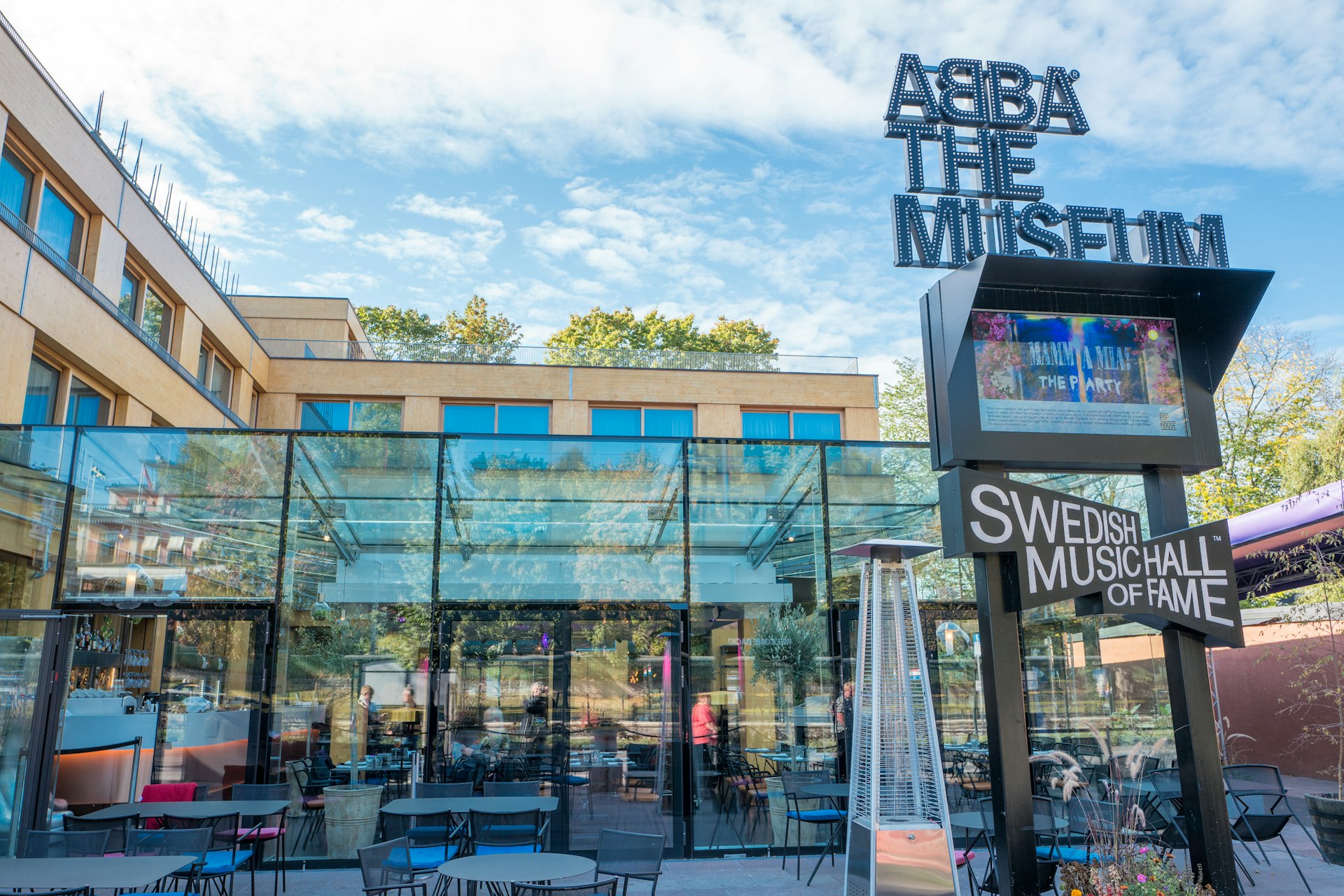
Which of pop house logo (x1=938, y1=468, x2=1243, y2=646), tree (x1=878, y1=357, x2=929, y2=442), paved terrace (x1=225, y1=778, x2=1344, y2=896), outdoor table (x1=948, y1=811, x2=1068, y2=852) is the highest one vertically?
tree (x1=878, y1=357, x2=929, y2=442)

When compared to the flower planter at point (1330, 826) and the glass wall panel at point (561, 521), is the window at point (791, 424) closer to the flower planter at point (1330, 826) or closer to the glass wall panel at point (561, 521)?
the glass wall panel at point (561, 521)

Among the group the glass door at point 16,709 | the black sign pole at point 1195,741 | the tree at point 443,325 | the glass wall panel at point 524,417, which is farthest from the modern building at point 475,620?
the tree at point 443,325

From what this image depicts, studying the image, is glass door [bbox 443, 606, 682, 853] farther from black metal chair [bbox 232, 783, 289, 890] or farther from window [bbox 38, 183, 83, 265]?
window [bbox 38, 183, 83, 265]

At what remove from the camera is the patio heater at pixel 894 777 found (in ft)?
19.2

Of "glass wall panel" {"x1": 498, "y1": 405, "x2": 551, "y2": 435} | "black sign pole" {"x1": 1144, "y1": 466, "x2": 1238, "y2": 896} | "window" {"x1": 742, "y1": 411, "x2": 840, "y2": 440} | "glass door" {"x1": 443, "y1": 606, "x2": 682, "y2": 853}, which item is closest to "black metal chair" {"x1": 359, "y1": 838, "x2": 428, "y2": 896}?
"glass door" {"x1": 443, "y1": 606, "x2": 682, "y2": 853}

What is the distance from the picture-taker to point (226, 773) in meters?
8.90

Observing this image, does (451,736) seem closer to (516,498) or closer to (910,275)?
(516,498)

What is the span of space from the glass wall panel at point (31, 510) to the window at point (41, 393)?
10.9 feet

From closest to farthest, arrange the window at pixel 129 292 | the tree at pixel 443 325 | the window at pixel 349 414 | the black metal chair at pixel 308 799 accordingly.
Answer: the black metal chair at pixel 308 799, the window at pixel 129 292, the window at pixel 349 414, the tree at pixel 443 325

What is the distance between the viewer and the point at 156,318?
16.5m

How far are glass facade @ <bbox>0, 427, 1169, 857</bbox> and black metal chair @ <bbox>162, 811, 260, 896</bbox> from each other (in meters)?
1.40

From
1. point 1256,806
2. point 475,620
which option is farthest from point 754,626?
point 1256,806

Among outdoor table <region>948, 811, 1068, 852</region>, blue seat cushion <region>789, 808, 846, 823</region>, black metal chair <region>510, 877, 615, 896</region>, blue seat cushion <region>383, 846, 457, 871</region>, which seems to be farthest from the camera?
blue seat cushion <region>789, 808, 846, 823</region>

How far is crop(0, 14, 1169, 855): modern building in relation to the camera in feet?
29.8
